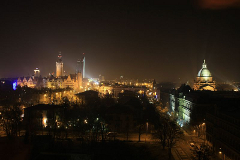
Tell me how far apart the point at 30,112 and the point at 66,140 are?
9.24 m

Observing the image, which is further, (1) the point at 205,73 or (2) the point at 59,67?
(2) the point at 59,67

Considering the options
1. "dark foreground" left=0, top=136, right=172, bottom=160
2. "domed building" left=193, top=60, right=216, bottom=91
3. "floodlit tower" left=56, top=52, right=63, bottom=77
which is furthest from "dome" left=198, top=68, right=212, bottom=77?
"floodlit tower" left=56, top=52, right=63, bottom=77

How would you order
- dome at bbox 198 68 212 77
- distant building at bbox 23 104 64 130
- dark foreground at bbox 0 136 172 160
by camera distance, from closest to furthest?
dark foreground at bbox 0 136 172 160, distant building at bbox 23 104 64 130, dome at bbox 198 68 212 77

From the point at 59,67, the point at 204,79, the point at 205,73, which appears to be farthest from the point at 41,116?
the point at 59,67

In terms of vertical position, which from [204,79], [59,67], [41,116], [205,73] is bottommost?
[41,116]

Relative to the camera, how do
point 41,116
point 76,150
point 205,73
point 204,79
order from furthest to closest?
point 205,73
point 204,79
point 41,116
point 76,150

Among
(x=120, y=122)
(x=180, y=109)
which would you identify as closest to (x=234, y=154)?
(x=120, y=122)

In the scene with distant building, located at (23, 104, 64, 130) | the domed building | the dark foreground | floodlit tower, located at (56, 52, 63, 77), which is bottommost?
the dark foreground

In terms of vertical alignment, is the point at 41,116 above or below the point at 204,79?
below

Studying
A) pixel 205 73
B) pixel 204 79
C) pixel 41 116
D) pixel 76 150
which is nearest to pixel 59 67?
pixel 205 73

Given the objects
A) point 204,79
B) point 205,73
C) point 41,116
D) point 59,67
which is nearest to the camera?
point 41,116

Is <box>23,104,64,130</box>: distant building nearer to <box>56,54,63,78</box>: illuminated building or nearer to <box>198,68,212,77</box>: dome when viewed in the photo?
<box>198,68,212,77</box>: dome

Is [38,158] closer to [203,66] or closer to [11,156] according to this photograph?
[11,156]

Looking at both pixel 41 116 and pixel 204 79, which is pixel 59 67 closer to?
pixel 204 79
